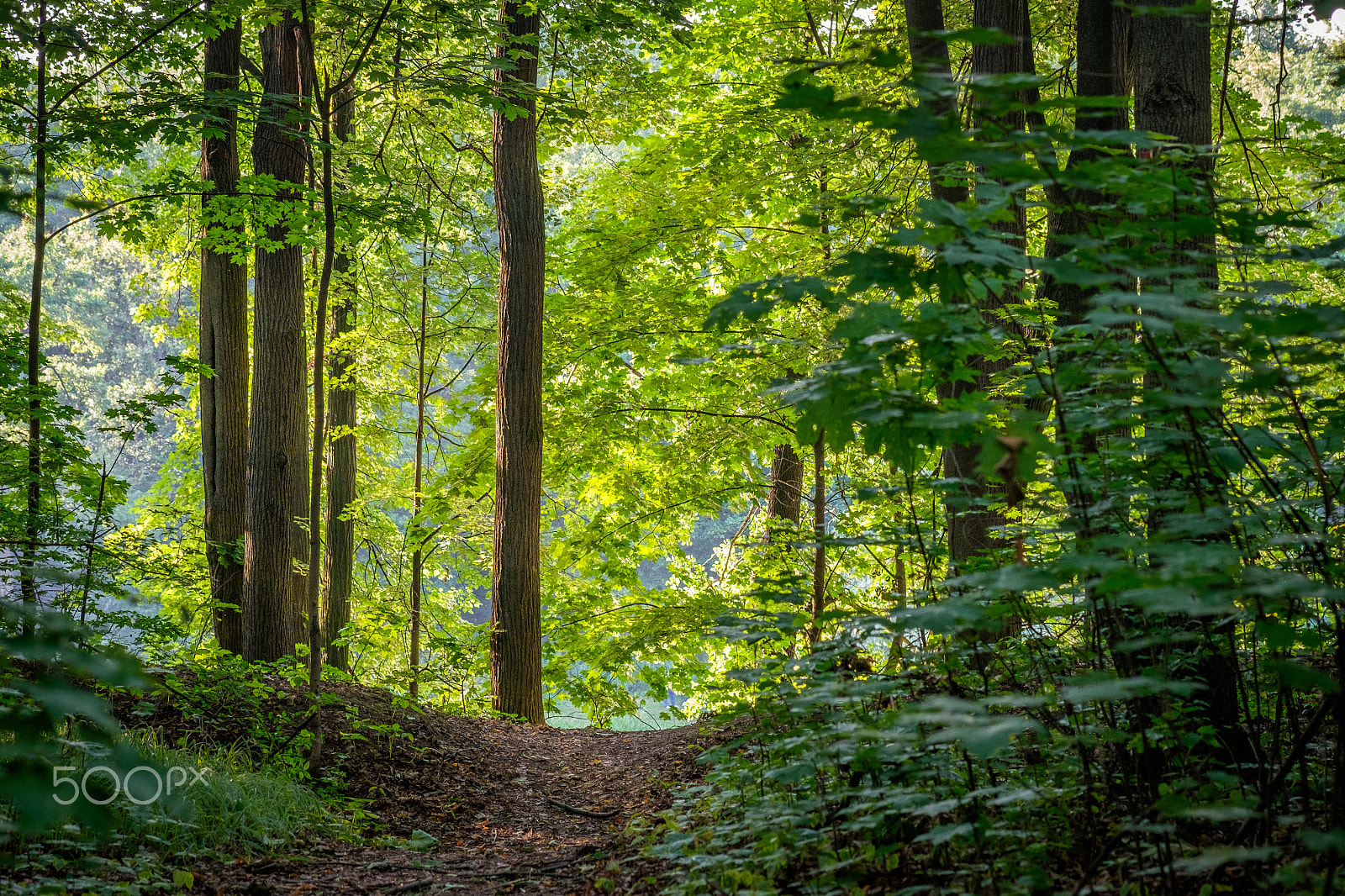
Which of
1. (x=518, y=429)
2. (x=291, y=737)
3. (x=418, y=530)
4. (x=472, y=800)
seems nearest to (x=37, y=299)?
A: (x=291, y=737)

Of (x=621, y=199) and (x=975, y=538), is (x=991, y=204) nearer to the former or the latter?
(x=975, y=538)

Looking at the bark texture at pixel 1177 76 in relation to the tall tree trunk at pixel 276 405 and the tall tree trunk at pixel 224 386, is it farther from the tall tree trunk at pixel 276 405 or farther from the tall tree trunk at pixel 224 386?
the tall tree trunk at pixel 224 386

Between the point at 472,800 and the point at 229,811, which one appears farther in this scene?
the point at 472,800

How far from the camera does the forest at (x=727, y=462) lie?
204cm

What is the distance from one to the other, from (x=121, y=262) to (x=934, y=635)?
39.4m

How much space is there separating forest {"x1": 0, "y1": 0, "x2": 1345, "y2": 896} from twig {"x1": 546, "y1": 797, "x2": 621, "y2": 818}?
0.14ft

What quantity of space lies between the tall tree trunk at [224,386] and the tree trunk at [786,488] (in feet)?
18.9

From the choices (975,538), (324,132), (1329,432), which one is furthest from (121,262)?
(1329,432)

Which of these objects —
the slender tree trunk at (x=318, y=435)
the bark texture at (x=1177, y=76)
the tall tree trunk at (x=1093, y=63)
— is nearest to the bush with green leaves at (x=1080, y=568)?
the bark texture at (x=1177, y=76)

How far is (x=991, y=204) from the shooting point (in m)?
2.07

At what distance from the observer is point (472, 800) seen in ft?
16.9

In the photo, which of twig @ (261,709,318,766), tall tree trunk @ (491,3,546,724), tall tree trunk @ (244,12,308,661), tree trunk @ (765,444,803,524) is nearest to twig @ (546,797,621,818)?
twig @ (261,709,318,766)

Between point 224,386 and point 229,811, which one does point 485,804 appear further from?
point 224,386

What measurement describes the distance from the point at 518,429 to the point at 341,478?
15.0 ft
